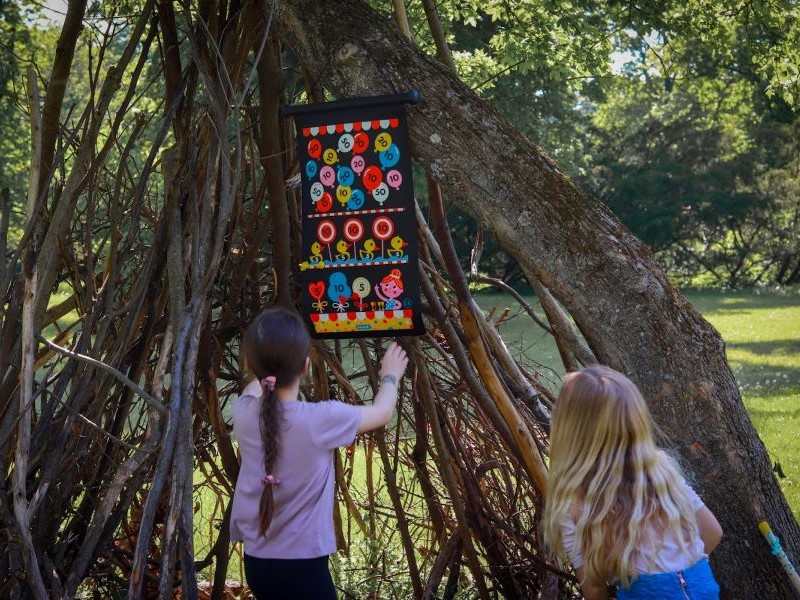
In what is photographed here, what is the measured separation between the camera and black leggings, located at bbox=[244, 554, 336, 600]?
262 centimetres

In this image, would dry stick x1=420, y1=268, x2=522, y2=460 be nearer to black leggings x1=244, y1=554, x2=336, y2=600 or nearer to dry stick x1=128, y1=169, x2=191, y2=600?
dry stick x1=128, y1=169, x2=191, y2=600

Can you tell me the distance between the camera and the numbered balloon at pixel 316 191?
3309 millimetres

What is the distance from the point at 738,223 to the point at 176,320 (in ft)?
83.0

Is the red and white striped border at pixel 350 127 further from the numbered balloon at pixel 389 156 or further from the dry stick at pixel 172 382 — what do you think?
the dry stick at pixel 172 382

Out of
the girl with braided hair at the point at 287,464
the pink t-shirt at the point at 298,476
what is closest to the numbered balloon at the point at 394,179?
the girl with braided hair at the point at 287,464

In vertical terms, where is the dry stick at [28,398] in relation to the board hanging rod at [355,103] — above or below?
below

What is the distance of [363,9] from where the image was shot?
10.7 feet

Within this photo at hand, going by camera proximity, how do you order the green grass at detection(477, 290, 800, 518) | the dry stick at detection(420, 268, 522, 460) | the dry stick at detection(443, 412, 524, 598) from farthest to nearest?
1. the green grass at detection(477, 290, 800, 518)
2. the dry stick at detection(443, 412, 524, 598)
3. the dry stick at detection(420, 268, 522, 460)

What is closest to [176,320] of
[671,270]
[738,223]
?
[738,223]

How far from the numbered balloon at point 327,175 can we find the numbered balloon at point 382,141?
0.62ft

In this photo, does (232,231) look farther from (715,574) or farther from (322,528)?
(715,574)

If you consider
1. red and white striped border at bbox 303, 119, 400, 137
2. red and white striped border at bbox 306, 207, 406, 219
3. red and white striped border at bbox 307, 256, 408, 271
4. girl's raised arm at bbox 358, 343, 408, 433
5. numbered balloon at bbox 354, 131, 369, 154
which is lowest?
girl's raised arm at bbox 358, 343, 408, 433

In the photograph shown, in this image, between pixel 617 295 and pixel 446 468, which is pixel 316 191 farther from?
pixel 446 468

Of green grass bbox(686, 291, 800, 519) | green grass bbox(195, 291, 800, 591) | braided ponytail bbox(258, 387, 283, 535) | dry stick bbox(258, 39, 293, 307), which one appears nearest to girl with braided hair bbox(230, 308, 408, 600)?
braided ponytail bbox(258, 387, 283, 535)
